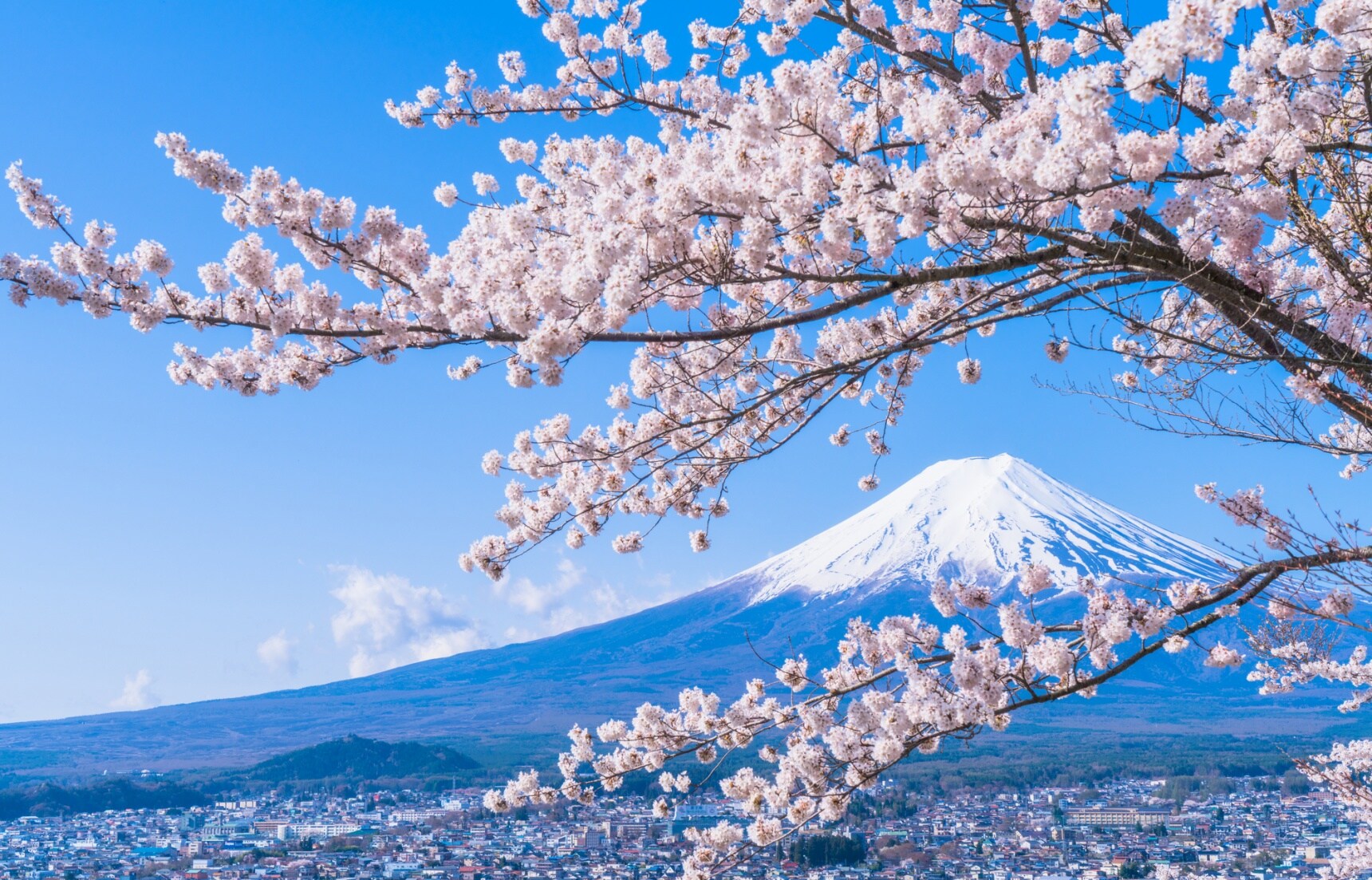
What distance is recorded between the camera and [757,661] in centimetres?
6122

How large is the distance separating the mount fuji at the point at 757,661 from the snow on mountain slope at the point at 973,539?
0.23 m

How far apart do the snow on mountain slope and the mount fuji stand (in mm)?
232

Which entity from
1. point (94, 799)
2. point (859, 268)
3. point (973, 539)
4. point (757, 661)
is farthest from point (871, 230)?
point (973, 539)

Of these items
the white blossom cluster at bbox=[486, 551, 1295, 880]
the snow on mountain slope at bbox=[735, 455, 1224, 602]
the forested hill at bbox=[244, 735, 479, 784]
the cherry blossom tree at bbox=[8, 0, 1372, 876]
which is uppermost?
the snow on mountain slope at bbox=[735, 455, 1224, 602]

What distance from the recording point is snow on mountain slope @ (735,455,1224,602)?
7806 cm

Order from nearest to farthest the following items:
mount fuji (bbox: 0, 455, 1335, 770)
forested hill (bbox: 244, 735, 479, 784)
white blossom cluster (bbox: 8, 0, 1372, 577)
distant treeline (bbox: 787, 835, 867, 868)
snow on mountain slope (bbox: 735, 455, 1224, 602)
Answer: white blossom cluster (bbox: 8, 0, 1372, 577) < distant treeline (bbox: 787, 835, 867, 868) < forested hill (bbox: 244, 735, 479, 784) < mount fuji (bbox: 0, 455, 1335, 770) < snow on mountain slope (bbox: 735, 455, 1224, 602)

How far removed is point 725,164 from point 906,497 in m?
101

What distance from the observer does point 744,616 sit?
86125 millimetres

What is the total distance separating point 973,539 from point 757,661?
37055mm

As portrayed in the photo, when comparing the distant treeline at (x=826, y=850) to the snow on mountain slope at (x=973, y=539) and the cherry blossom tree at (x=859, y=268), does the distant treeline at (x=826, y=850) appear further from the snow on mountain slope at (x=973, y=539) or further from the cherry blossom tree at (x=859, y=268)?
the snow on mountain slope at (x=973, y=539)

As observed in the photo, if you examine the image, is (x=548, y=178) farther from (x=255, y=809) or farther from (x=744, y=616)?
(x=744, y=616)

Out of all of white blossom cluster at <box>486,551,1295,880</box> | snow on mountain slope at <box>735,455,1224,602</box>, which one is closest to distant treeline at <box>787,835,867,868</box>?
white blossom cluster at <box>486,551,1295,880</box>

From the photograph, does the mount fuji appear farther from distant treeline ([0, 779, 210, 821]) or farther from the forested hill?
distant treeline ([0, 779, 210, 821])

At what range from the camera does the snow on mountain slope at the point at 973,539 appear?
78.1m
